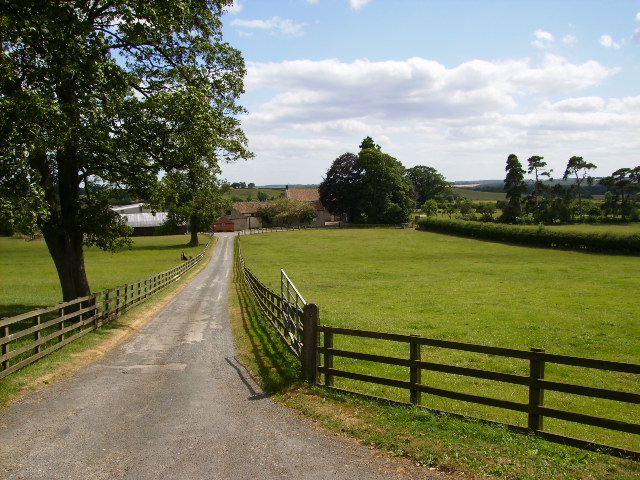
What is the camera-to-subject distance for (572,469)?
538 cm

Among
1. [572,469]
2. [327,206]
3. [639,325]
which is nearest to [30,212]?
[572,469]

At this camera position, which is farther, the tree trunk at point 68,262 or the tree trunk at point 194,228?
the tree trunk at point 194,228

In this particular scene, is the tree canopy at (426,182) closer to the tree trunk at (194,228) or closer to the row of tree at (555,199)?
the row of tree at (555,199)

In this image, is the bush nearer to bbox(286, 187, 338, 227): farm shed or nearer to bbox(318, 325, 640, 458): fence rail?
bbox(286, 187, 338, 227): farm shed

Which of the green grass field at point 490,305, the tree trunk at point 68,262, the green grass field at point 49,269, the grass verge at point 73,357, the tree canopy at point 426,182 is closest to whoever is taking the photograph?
the grass verge at point 73,357

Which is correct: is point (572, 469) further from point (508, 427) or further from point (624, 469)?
point (508, 427)

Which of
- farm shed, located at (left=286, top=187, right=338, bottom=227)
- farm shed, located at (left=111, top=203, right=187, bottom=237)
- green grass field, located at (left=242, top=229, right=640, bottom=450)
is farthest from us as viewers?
farm shed, located at (left=286, top=187, right=338, bottom=227)

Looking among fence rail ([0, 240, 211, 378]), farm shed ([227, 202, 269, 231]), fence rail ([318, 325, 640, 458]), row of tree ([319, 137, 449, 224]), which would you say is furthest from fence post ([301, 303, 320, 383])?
farm shed ([227, 202, 269, 231])

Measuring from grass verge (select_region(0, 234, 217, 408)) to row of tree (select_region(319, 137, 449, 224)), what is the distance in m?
85.2

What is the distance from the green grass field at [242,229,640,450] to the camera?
453 inches

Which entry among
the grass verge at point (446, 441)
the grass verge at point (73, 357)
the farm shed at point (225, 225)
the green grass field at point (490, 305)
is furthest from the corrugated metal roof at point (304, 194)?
the grass verge at point (446, 441)

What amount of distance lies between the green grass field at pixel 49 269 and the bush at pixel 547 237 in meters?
43.3

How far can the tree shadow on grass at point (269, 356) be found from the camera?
975 cm

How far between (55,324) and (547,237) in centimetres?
6140
